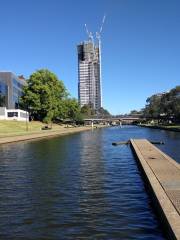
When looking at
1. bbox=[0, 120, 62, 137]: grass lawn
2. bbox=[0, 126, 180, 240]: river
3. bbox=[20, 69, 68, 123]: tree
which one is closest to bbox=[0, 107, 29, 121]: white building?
bbox=[20, 69, 68, 123]: tree

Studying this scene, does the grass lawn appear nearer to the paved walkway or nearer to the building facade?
the building facade

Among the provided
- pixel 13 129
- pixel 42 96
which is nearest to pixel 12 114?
pixel 42 96

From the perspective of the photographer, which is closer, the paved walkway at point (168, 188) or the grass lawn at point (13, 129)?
the paved walkway at point (168, 188)

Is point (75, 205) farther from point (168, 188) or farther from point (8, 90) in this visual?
point (8, 90)

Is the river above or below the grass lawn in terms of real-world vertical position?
below

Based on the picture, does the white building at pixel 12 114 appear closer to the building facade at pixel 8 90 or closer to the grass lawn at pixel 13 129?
the building facade at pixel 8 90

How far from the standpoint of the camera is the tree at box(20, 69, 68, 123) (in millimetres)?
154125

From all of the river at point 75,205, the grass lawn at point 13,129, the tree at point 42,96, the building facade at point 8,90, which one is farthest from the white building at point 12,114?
the river at point 75,205

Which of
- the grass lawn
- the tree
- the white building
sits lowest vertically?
the grass lawn

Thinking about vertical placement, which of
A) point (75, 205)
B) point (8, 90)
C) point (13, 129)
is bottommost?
point (75, 205)

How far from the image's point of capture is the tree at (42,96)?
154 metres

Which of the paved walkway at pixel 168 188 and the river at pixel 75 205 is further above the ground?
the paved walkway at pixel 168 188

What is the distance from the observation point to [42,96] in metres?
156

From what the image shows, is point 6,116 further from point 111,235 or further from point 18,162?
point 111,235
